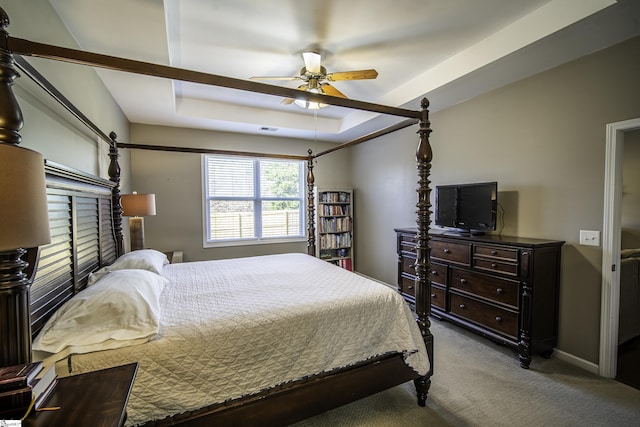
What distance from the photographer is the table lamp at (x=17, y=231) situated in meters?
0.71

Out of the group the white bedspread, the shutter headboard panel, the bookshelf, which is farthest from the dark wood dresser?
the shutter headboard panel

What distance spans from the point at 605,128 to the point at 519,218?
0.98 metres

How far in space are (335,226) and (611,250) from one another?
11.7 feet

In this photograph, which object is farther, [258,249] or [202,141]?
[258,249]

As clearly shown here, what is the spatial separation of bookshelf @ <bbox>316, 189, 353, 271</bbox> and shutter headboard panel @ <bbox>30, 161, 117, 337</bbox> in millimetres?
3216

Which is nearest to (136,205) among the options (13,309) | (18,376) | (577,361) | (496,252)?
(13,309)

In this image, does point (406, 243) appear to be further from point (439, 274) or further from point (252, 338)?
point (252, 338)

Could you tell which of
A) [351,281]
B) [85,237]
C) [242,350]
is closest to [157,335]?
[242,350]

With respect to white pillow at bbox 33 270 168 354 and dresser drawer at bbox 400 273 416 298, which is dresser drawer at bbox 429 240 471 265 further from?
white pillow at bbox 33 270 168 354

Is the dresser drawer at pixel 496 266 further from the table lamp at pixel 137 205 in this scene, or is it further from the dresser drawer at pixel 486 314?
the table lamp at pixel 137 205

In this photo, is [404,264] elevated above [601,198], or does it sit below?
below

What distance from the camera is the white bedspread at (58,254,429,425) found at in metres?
1.25

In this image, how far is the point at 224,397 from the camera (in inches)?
54.1

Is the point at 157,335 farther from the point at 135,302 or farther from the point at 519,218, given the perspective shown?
the point at 519,218
